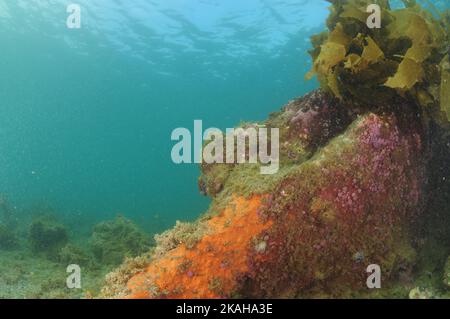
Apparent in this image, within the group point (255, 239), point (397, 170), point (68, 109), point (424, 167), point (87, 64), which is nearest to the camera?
point (255, 239)

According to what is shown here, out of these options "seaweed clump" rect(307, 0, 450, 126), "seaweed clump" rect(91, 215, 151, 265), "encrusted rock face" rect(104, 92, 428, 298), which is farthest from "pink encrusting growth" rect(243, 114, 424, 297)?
"seaweed clump" rect(91, 215, 151, 265)

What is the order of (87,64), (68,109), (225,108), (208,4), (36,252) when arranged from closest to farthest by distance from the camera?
(36,252) → (208,4) → (87,64) → (225,108) → (68,109)

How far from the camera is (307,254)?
12.8ft

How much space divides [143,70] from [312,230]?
4828 cm

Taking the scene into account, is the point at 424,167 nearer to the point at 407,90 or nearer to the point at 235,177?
the point at 407,90

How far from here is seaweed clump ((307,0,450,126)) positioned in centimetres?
422

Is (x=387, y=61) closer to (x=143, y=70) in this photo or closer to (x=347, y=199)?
(x=347, y=199)

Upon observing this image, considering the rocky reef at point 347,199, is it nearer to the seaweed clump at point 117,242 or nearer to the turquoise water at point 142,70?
the seaweed clump at point 117,242

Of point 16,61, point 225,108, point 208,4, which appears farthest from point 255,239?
point 225,108

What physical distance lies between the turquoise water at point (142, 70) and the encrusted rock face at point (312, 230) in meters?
24.5

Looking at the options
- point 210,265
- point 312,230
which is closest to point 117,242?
point 210,265

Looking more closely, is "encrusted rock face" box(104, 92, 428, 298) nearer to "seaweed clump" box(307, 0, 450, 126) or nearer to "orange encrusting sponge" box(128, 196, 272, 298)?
"orange encrusting sponge" box(128, 196, 272, 298)

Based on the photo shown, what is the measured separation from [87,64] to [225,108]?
32.9 meters

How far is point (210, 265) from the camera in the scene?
3.88 m
